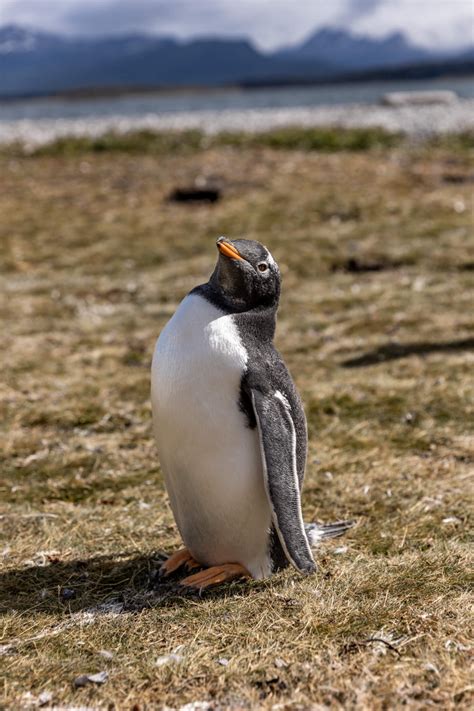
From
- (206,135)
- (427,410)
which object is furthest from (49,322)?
(206,135)

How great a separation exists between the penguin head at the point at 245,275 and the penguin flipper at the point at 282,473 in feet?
Answer: 1.55

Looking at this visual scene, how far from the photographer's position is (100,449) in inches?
259

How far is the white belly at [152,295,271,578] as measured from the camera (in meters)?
4.13

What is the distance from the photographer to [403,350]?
8.74 m

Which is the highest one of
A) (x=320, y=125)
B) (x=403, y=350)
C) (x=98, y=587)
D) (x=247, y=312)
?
(x=247, y=312)

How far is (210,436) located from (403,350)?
4925mm

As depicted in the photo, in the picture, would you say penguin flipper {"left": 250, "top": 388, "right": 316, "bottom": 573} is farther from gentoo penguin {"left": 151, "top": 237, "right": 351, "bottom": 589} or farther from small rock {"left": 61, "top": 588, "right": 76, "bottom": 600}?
small rock {"left": 61, "top": 588, "right": 76, "bottom": 600}

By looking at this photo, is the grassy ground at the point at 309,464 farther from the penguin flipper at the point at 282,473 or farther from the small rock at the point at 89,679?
the penguin flipper at the point at 282,473

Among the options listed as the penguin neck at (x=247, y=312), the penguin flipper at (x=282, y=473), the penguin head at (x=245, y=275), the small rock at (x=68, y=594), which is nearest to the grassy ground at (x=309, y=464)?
the small rock at (x=68, y=594)

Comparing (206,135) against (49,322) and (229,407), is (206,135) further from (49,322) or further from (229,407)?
(229,407)

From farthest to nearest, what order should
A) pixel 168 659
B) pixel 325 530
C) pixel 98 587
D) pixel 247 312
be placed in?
pixel 325 530 < pixel 98 587 < pixel 247 312 < pixel 168 659

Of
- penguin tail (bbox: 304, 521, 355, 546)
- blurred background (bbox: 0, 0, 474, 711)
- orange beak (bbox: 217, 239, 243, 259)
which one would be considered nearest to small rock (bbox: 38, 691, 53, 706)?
blurred background (bbox: 0, 0, 474, 711)

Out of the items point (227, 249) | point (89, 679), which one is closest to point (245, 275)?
point (227, 249)

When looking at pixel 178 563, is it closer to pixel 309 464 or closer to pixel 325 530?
pixel 325 530
